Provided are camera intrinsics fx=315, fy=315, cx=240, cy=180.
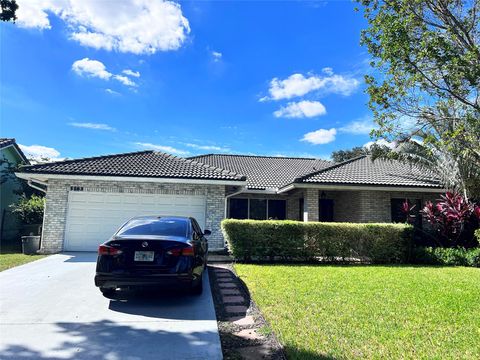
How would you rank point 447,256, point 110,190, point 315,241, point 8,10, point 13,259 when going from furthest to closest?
point 110,190 → point 447,256 → point 315,241 → point 13,259 → point 8,10

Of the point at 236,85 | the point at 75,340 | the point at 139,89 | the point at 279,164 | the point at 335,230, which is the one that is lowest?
the point at 75,340

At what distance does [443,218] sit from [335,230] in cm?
452

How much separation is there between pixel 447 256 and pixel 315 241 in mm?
4735

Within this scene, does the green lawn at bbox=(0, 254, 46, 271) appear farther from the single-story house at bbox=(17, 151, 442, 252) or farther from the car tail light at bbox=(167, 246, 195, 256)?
the car tail light at bbox=(167, 246, 195, 256)

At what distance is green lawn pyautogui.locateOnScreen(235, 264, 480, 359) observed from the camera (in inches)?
150

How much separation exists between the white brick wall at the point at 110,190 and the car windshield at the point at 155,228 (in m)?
5.81

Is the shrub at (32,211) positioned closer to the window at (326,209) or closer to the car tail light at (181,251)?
the car tail light at (181,251)

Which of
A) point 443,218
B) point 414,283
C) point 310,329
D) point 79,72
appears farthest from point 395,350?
point 79,72

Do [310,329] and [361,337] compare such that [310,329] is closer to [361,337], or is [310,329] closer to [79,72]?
[361,337]

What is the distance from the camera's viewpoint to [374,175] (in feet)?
52.5

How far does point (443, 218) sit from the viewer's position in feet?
39.2

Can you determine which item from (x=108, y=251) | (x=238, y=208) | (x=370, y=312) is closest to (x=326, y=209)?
(x=238, y=208)

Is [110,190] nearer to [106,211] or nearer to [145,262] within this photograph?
[106,211]

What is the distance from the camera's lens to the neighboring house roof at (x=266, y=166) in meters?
18.2
